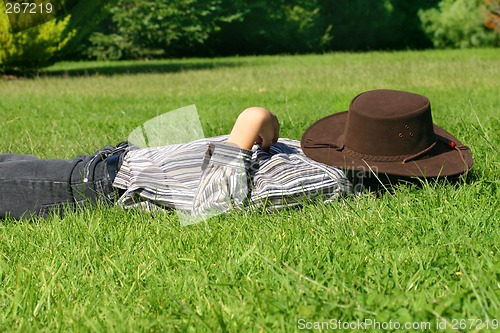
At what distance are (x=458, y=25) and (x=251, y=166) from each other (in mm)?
25336

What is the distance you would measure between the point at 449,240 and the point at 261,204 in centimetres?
97

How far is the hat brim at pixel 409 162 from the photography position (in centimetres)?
337

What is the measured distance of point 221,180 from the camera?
3.35 meters

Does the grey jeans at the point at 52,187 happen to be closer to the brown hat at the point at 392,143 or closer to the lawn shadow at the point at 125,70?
the brown hat at the point at 392,143

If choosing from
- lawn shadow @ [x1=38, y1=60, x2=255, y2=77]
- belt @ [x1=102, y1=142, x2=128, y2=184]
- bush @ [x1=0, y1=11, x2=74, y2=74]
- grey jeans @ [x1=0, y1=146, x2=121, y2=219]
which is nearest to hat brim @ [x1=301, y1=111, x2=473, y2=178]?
belt @ [x1=102, y1=142, x2=128, y2=184]

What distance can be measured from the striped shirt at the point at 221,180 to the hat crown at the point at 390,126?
209 millimetres

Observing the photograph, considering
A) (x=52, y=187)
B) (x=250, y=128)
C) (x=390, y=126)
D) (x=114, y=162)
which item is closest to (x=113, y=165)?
(x=114, y=162)

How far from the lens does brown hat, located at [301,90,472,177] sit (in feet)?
11.0

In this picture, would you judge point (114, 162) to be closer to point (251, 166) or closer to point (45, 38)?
point (251, 166)

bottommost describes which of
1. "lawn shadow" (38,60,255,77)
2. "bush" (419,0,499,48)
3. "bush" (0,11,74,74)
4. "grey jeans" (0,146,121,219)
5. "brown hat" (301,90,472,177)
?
"bush" (419,0,499,48)

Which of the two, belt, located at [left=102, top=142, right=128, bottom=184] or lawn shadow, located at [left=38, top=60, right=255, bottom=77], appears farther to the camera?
lawn shadow, located at [left=38, top=60, right=255, bottom=77]

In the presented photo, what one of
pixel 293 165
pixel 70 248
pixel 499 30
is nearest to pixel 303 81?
pixel 293 165

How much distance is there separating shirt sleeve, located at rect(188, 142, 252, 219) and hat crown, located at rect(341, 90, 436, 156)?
541 millimetres

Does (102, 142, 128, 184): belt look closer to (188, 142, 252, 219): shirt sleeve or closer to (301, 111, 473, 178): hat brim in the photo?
(188, 142, 252, 219): shirt sleeve
